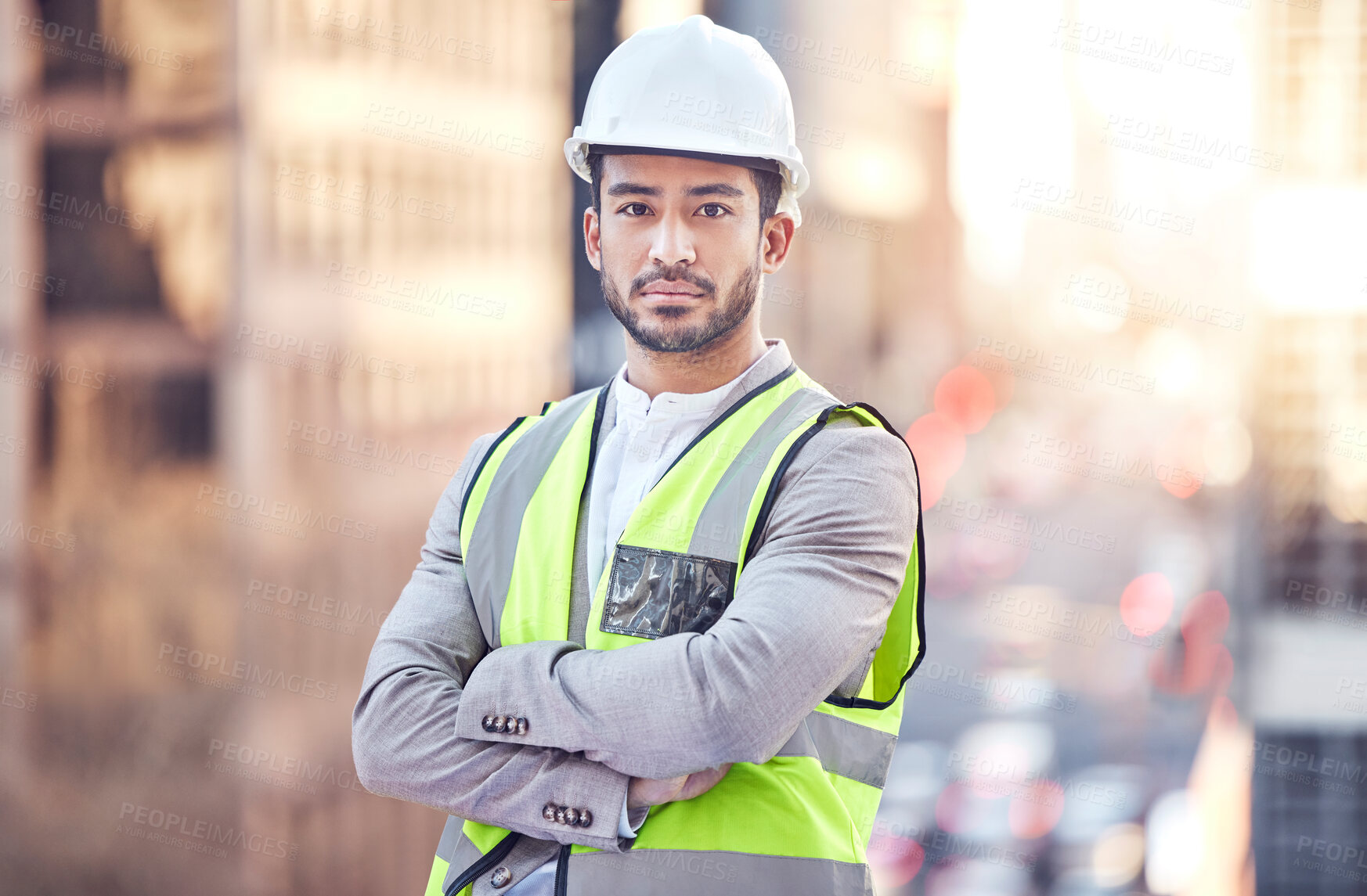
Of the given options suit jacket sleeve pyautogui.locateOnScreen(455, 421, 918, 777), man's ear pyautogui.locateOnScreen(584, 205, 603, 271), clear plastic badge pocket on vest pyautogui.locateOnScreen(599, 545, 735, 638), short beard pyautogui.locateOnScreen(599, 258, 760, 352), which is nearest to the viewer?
suit jacket sleeve pyautogui.locateOnScreen(455, 421, 918, 777)

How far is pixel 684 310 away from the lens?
5.37 feet

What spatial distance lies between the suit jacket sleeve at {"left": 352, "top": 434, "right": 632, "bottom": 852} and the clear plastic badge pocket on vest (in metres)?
0.19

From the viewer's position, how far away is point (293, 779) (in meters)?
3.63

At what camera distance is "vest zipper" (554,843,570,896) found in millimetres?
1474

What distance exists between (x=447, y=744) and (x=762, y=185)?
93cm

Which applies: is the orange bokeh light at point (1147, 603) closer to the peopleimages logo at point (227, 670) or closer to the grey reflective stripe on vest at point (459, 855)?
the peopleimages logo at point (227, 670)

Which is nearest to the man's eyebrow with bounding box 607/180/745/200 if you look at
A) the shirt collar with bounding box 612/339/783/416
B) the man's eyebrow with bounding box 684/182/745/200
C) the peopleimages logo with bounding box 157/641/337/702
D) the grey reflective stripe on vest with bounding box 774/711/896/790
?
the man's eyebrow with bounding box 684/182/745/200

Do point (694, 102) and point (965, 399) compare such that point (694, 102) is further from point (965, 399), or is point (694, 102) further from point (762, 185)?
point (965, 399)

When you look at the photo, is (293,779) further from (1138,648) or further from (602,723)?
(1138,648)

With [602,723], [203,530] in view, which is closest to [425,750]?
[602,723]

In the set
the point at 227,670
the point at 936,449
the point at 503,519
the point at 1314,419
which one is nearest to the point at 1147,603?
the point at 1314,419

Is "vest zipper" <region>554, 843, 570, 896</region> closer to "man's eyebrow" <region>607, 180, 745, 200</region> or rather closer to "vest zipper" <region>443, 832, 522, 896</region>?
"vest zipper" <region>443, 832, 522, 896</region>

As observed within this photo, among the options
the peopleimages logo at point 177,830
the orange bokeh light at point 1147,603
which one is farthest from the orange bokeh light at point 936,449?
the peopleimages logo at point 177,830

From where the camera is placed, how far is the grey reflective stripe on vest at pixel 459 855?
1.58 metres
